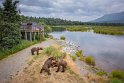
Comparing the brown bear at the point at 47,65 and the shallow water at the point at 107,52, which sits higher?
the brown bear at the point at 47,65

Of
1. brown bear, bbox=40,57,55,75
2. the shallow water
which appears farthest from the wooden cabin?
brown bear, bbox=40,57,55,75

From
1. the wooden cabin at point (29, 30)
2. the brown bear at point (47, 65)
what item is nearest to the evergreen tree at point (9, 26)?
the wooden cabin at point (29, 30)

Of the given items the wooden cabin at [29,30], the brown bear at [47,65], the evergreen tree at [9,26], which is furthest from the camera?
the wooden cabin at [29,30]

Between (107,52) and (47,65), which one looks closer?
(47,65)

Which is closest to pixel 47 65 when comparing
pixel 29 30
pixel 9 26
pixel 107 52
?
pixel 9 26

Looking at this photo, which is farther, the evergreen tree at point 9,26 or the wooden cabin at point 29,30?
the wooden cabin at point 29,30

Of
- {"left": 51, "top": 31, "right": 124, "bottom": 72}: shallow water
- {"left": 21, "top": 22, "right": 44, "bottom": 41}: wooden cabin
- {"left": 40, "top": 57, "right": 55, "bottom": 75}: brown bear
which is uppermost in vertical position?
{"left": 21, "top": 22, "right": 44, "bottom": 41}: wooden cabin

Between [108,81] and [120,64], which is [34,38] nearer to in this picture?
[120,64]

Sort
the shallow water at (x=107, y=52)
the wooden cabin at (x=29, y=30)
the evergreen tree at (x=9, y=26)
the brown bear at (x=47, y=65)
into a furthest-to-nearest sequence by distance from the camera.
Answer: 1. the wooden cabin at (x=29, y=30)
2. the evergreen tree at (x=9, y=26)
3. the shallow water at (x=107, y=52)
4. the brown bear at (x=47, y=65)

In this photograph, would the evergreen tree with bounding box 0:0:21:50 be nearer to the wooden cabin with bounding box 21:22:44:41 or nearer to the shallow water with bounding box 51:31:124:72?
the wooden cabin with bounding box 21:22:44:41

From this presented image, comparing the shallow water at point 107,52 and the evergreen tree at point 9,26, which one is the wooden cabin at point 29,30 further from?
the shallow water at point 107,52

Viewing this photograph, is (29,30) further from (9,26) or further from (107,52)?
(107,52)

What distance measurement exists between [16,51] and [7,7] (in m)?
8.17

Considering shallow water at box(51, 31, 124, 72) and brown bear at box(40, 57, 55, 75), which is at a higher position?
brown bear at box(40, 57, 55, 75)
